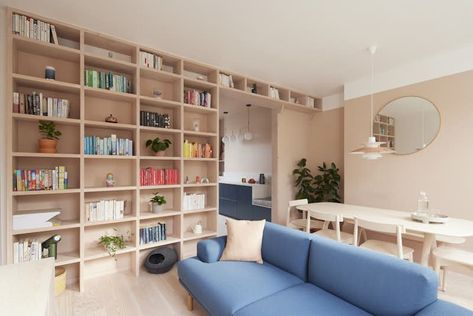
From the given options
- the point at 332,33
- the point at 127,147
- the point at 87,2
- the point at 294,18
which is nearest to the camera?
the point at 87,2

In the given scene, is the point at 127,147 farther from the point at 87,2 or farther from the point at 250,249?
the point at 250,249

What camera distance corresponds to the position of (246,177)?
234 inches

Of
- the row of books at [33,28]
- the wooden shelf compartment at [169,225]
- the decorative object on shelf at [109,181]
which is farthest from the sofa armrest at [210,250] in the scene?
the row of books at [33,28]

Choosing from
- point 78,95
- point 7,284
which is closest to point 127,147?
point 78,95

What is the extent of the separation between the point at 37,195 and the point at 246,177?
4173 millimetres

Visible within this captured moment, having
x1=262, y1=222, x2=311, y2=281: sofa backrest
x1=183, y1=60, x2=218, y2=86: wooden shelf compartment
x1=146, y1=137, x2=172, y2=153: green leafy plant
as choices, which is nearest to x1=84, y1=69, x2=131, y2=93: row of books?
x1=146, y1=137, x2=172, y2=153: green leafy plant

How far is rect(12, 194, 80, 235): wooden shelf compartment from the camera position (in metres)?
2.25

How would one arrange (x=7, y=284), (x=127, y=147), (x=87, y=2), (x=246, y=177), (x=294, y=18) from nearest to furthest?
(x=7, y=284) < (x=87, y=2) < (x=294, y=18) < (x=127, y=147) < (x=246, y=177)

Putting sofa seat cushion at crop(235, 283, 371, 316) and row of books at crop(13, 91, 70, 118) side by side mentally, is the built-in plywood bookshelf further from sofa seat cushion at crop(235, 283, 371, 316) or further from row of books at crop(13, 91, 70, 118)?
sofa seat cushion at crop(235, 283, 371, 316)

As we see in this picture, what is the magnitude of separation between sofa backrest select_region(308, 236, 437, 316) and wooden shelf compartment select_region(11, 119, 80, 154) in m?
2.59

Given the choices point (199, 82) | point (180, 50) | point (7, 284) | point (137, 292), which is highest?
point (180, 50)

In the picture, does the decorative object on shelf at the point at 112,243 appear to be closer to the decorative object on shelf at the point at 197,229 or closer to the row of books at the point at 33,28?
the decorative object on shelf at the point at 197,229

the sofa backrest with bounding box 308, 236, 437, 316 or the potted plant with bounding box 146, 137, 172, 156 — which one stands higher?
the potted plant with bounding box 146, 137, 172, 156

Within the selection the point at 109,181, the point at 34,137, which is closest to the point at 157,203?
the point at 109,181
